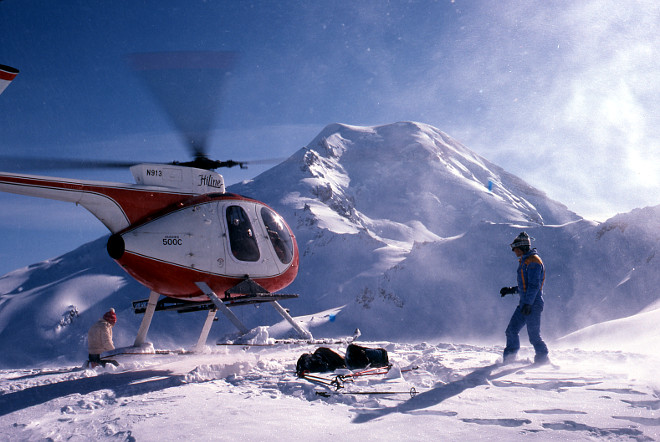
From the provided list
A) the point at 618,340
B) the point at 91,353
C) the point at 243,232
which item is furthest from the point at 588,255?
the point at 91,353

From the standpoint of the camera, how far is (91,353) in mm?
6848

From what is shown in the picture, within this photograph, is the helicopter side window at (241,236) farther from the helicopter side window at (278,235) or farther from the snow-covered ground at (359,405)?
the snow-covered ground at (359,405)

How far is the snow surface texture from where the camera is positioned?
86.2 feet

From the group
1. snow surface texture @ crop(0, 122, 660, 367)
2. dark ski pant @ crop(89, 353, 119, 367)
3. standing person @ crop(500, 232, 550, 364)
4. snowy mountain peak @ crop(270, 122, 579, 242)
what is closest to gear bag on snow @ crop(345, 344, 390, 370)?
standing person @ crop(500, 232, 550, 364)

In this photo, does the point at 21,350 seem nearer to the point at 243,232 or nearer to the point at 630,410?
the point at 243,232

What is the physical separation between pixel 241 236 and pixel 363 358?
3.66 metres

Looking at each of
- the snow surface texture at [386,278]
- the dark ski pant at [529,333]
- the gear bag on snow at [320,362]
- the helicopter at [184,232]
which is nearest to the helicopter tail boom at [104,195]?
the helicopter at [184,232]

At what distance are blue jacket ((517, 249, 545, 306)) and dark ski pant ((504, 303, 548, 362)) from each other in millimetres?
188

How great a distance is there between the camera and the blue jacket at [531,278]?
17.5 feet

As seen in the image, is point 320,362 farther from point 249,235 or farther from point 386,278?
point 386,278

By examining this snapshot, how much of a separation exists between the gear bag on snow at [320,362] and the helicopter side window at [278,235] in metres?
3.60

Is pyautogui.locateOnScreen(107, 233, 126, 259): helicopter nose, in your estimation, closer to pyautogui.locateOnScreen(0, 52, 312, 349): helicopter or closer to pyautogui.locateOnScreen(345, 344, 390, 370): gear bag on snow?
pyautogui.locateOnScreen(0, 52, 312, 349): helicopter

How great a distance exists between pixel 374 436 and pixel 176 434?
130 centimetres

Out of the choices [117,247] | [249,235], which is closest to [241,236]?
[249,235]
